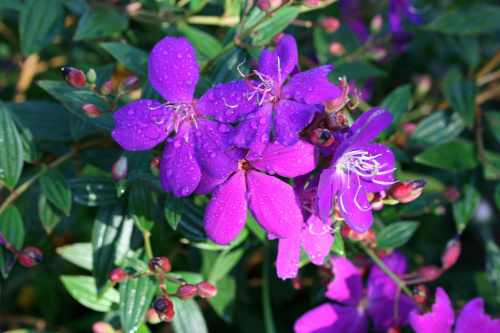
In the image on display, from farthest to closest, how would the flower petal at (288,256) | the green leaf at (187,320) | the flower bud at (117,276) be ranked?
1. the green leaf at (187,320)
2. the flower bud at (117,276)
3. the flower petal at (288,256)

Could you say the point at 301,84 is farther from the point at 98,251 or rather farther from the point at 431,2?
the point at 431,2

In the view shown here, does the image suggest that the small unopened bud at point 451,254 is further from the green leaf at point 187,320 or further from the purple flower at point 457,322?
the green leaf at point 187,320

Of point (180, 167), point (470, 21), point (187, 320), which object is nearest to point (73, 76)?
point (180, 167)

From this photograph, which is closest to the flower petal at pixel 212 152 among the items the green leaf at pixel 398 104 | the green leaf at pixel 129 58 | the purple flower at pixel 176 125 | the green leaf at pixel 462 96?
the purple flower at pixel 176 125

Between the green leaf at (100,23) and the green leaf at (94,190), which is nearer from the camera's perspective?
the green leaf at (94,190)

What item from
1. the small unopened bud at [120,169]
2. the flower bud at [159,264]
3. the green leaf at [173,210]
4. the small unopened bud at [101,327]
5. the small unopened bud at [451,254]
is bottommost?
the small unopened bud at [101,327]

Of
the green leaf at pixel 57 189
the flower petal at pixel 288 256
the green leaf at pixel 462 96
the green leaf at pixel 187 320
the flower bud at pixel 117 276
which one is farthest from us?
the green leaf at pixel 462 96

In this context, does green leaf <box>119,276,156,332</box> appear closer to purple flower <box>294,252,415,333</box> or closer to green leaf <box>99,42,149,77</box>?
purple flower <box>294,252,415,333</box>

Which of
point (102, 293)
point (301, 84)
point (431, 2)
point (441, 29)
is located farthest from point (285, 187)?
point (431, 2)

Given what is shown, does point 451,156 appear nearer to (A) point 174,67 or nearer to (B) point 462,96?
(B) point 462,96
